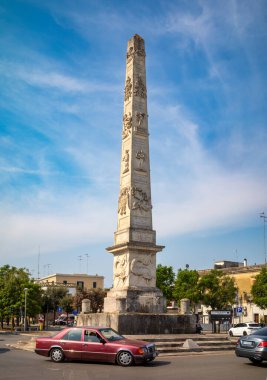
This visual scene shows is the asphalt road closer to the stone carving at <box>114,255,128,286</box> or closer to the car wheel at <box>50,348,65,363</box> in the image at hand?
the car wheel at <box>50,348,65,363</box>

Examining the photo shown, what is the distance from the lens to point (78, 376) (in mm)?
11336

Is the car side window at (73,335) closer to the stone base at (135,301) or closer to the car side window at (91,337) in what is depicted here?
the car side window at (91,337)

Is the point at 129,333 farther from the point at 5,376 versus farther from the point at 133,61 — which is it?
the point at 133,61

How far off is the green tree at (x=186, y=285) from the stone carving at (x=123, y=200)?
33.3 meters

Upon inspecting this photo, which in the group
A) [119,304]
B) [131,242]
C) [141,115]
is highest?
[141,115]

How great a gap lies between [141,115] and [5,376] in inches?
632

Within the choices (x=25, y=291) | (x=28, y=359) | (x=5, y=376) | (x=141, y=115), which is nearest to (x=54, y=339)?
(x=28, y=359)

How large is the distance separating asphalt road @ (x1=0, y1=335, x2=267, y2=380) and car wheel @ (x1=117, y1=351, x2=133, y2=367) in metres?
0.23

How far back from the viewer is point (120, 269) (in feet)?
73.5

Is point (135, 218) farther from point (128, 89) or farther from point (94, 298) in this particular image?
point (94, 298)

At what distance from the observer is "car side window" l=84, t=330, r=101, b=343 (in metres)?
14.1

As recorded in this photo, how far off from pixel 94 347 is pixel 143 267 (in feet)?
27.4

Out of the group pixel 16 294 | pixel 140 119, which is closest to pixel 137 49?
pixel 140 119

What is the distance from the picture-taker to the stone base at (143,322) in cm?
1981
